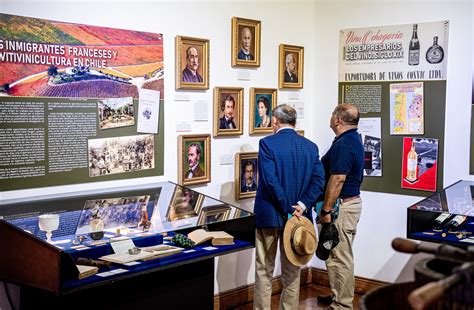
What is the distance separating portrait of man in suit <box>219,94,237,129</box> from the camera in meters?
5.15

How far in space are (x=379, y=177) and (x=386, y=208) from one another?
295 mm

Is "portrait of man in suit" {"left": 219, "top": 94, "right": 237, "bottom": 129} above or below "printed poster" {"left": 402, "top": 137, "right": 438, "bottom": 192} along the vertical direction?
above

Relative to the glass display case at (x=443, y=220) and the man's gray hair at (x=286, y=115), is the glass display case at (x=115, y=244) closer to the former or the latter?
the man's gray hair at (x=286, y=115)

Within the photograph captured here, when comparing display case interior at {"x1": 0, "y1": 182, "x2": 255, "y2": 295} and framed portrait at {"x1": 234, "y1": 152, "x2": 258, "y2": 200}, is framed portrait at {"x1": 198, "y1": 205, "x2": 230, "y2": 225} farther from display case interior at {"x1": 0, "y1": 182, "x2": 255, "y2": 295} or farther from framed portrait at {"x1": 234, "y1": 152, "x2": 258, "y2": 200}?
framed portrait at {"x1": 234, "y1": 152, "x2": 258, "y2": 200}

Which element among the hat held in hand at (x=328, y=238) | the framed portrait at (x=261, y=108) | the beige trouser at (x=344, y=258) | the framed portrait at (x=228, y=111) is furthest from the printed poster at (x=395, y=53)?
the hat held in hand at (x=328, y=238)

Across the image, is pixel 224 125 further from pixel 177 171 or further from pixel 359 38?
pixel 359 38

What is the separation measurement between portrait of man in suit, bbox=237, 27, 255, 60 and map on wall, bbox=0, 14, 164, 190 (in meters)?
0.90

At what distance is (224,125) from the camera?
5180 millimetres

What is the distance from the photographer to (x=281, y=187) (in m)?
4.38

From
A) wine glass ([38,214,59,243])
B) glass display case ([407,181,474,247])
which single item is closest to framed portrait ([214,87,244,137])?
glass display case ([407,181,474,247])

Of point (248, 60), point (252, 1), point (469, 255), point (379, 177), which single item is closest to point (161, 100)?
point (248, 60)

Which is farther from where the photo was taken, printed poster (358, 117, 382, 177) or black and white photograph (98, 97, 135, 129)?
printed poster (358, 117, 382, 177)

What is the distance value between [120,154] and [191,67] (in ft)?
3.19

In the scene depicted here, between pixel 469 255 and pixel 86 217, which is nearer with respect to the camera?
pixel 469 255
